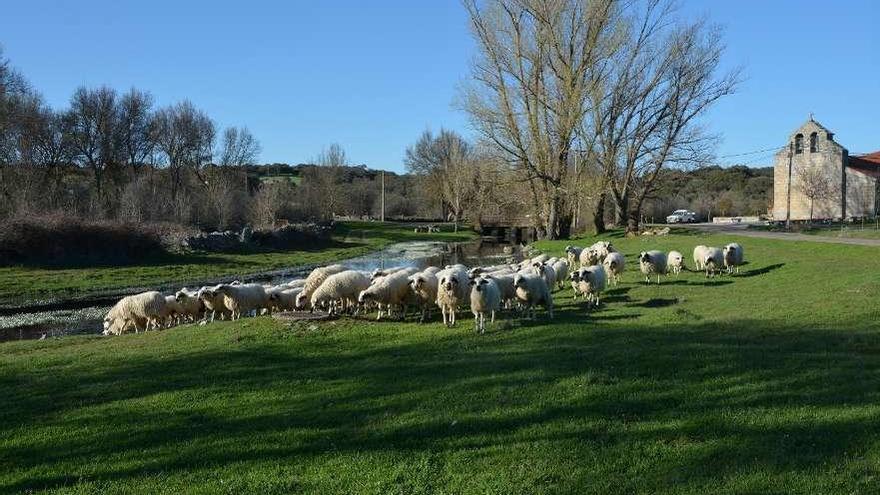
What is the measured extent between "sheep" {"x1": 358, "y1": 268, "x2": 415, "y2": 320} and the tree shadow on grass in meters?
4.19

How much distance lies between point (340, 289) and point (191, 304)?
5.11m

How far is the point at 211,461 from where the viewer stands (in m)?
7.09

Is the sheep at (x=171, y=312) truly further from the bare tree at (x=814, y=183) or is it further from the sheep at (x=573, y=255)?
the bare tree at (x=814, y=183)

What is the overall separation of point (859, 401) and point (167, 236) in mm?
44350

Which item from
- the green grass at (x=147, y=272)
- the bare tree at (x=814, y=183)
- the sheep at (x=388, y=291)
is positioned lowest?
the green grass at (x=147, y=272)

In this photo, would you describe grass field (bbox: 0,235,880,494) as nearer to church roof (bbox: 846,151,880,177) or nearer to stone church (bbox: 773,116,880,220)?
stone church (bbox: 773,116,880,220)

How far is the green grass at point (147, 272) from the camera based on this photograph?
31.1 metres

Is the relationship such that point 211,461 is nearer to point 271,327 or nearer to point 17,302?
point 271,327

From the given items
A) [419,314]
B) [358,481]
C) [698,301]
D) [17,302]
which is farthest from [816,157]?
[358,481]

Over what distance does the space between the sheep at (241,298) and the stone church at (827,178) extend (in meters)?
52.5

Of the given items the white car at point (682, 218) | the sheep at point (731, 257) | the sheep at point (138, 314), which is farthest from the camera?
the white car at point (682, 218)

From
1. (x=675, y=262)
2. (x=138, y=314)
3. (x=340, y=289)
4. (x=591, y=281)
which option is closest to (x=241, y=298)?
(x=138, y=314)

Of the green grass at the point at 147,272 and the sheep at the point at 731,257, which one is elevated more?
the sheep at the point at 731,257

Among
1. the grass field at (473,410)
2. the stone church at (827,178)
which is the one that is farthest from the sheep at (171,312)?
the stone church at (827,178)
